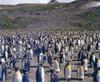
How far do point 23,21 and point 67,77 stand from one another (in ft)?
178

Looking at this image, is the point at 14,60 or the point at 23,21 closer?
the point at 14,60

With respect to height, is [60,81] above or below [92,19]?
above

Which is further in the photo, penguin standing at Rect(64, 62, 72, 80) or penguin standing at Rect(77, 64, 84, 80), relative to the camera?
penguin standing at Rect(77, 64, 84, 80)

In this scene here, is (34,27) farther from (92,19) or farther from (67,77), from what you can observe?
(67,77)

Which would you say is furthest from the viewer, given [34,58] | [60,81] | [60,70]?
[34,58]

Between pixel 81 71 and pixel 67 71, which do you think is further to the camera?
pixel 81 71

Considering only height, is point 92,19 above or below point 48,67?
below

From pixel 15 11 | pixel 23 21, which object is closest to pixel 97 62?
pixel 23 21

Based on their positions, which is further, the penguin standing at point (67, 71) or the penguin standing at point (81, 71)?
the penguin standing at point (81, 71)

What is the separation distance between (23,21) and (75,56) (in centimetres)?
4741

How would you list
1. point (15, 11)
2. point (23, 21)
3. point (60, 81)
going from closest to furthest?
point (60, 81)
point (23, 21)
point (15, 11)

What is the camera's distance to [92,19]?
63.6m

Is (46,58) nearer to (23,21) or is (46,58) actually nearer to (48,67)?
(48,67)

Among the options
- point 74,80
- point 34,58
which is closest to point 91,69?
point 74,80
